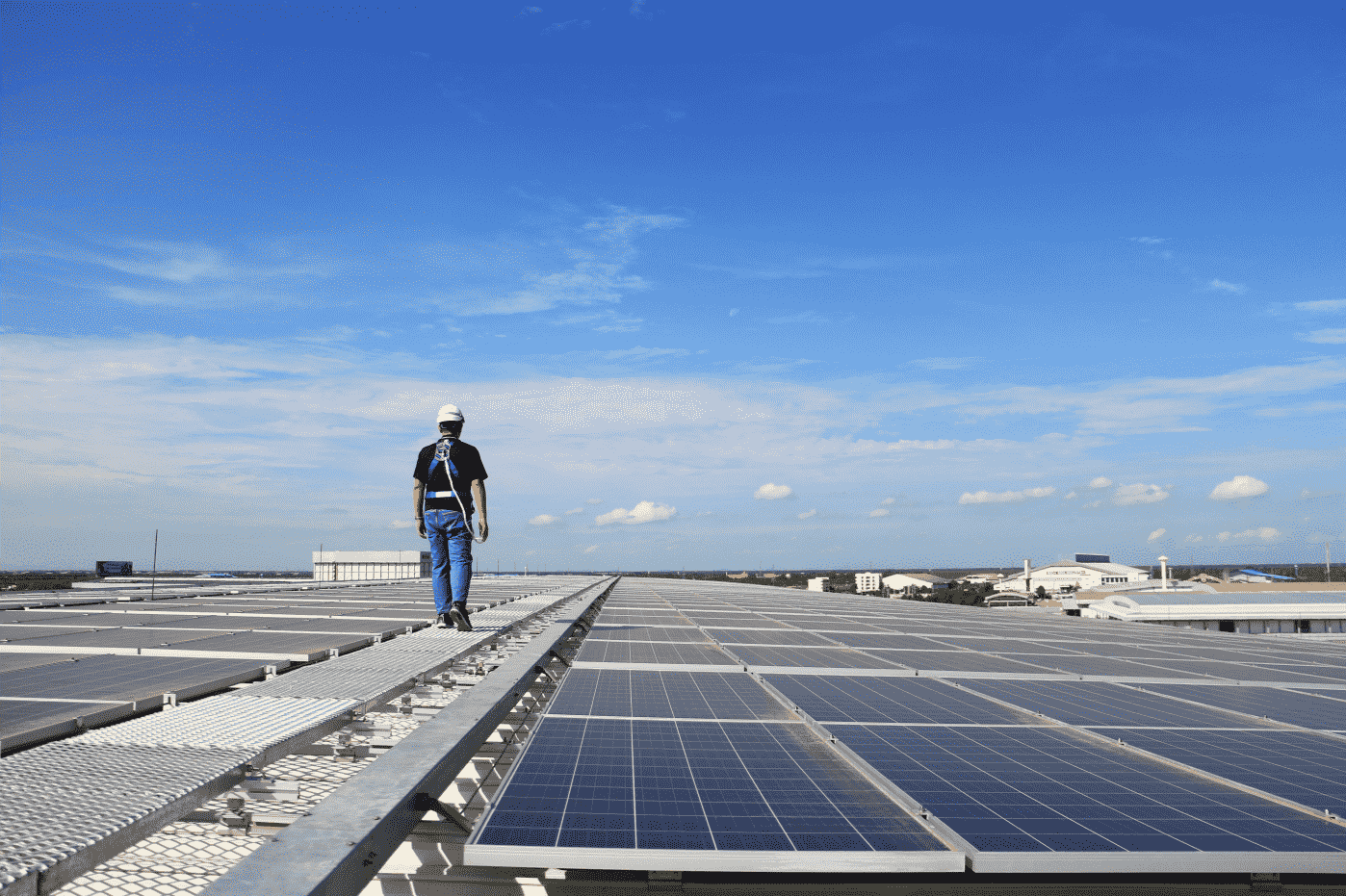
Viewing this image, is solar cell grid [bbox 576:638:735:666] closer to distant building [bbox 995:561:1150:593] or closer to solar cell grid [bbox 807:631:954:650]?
solar cell grid [bbox 807:631:954:650]

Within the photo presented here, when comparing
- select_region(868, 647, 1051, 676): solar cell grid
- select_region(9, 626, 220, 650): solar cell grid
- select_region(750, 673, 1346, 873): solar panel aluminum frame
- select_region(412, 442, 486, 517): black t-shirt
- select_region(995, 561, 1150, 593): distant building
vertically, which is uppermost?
select_region(412, 442, 486, 517): black t-shirt

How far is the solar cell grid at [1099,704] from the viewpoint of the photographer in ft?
16.8

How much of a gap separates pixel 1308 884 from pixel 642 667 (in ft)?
16.5

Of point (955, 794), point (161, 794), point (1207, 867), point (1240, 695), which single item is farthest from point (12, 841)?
point (1240, 695)

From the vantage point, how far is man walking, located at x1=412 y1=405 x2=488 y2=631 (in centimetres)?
971

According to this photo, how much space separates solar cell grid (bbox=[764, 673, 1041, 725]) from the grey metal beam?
7.24ft

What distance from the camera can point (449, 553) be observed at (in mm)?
9711

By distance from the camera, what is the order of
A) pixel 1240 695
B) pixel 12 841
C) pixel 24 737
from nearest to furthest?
pixel 12 841
pixel 24 737
pixel 1240 695

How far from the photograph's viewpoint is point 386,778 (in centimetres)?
290

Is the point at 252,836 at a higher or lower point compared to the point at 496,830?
lower

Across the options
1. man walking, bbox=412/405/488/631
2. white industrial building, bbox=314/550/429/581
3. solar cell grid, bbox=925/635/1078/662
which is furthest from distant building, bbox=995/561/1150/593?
man walking, bbox=412/405/488/631

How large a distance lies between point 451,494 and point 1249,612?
3366 centimetres

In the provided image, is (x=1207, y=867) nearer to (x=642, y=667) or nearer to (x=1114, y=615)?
(x=642, y=667)

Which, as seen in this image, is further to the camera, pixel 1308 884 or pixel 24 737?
pixel 24 737
